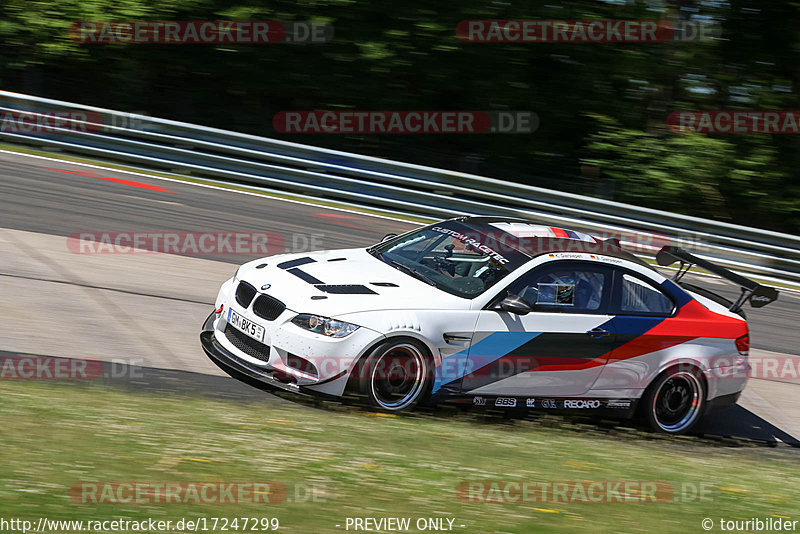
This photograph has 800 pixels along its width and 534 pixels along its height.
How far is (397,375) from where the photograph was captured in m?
6.70

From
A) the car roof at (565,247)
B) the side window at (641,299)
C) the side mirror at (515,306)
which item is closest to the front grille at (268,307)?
the side mirror at (515,306)

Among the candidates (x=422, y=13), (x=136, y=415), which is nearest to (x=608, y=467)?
(x=136, y=415)

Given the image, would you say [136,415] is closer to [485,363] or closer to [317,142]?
[485,363]

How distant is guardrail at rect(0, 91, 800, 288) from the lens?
14.5m

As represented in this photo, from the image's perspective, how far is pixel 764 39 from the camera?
20516mm

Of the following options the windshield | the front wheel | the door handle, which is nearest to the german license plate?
the front wheel

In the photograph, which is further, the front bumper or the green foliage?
the green foliage

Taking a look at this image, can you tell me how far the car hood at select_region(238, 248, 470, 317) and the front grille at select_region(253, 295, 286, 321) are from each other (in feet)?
0.14

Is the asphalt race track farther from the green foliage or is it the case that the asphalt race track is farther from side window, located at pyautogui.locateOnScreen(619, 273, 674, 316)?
the green foliage

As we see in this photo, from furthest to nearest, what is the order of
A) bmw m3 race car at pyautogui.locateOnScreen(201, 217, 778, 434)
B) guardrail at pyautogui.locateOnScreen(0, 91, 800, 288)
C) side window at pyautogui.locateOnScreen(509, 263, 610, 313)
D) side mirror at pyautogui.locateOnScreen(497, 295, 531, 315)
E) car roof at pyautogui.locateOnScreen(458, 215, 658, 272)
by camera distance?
guardrail at pyautogui.locateOnScreen(0, 91, 800, 288) < car roof at pyautogui.locateOnScreen(458, 215, 658, 272) < side window at pyautogui.locateOnScreen(509, 263, 610, 313) < side mirror at pyautogui.locateOnScreen(497, 295, 531, 315) < bmw m3 race car at pyautogui.locateOnScreen(201, 217, 778, 434)

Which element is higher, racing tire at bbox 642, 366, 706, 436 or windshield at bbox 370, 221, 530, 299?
windshield at bbox 370, 221, 530, 299

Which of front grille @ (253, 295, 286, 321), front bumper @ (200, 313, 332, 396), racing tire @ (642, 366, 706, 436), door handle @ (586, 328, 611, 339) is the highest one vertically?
front grille @ (253, 295, 286, 321)

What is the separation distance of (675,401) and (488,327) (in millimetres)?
2185

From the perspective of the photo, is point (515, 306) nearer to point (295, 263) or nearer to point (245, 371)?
point (295, 263)
